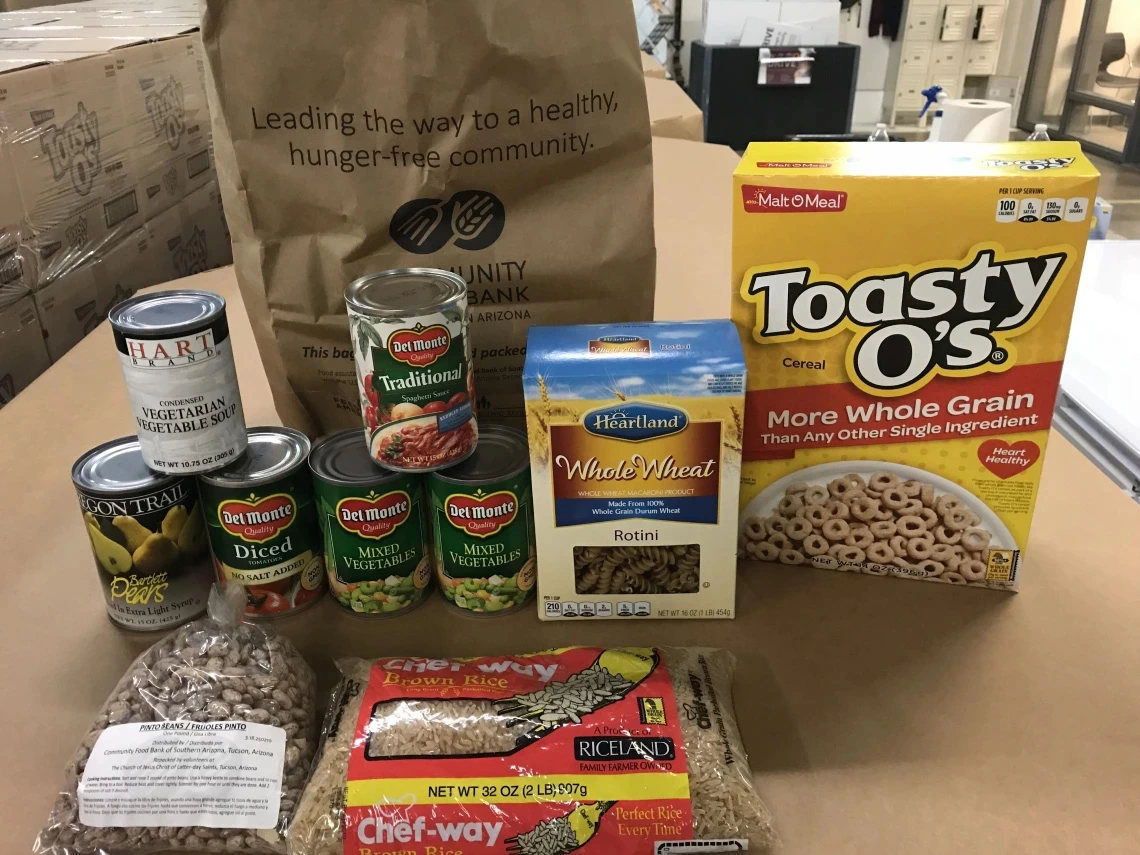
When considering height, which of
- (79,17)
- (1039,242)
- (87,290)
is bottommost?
(87,290)

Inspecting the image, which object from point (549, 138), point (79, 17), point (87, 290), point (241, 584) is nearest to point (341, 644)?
point (241, 584)

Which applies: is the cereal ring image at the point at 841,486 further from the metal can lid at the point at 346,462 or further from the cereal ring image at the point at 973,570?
the metal can lid at the point at 346,462

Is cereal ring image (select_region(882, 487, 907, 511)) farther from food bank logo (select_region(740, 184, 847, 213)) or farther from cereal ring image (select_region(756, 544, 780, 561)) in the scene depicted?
food bank logo (select_region(740, 184, 847, 213))

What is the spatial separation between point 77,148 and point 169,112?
36cm

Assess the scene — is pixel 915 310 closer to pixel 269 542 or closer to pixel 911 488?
pixel 911 488

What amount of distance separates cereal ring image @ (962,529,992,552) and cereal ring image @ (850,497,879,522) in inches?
3.3

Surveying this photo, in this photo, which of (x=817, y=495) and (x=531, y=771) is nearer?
(x=531, y=771)

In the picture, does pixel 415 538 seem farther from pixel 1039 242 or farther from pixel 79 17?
pixel 79 17

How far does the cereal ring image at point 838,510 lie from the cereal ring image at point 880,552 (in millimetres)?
37

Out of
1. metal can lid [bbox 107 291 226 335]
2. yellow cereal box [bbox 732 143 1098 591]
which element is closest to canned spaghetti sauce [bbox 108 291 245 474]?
metal can lid [bbox 107 291 226 335]

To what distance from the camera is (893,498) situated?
0.87m

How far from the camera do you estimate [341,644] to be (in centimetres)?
84

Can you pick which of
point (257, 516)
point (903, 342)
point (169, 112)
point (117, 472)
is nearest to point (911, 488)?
point (903, 342)

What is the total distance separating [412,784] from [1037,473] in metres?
0.60
